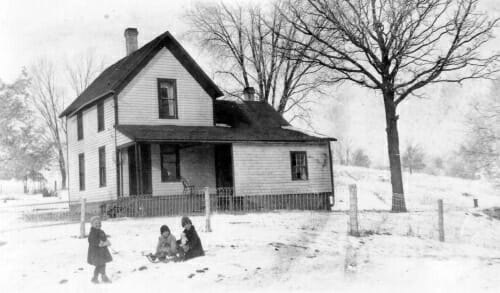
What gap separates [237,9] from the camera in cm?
4247

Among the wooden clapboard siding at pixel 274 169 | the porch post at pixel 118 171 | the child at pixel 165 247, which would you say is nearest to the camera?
the child at pixel 165 247

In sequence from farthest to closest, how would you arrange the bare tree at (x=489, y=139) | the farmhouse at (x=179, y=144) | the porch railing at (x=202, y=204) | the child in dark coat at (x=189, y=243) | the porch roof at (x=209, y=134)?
1. the bare tree at (x=489, y=139)
2. the farmhouse at (x=179, y=144)
3. the porch roof at (x=209, y=134)
4. the porch railing at (x=202, y=204)
5. the child in dark coat at (x=189, y=243)

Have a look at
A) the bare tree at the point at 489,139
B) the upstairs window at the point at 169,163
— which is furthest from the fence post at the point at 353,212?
the bare tree at the point at 489,139

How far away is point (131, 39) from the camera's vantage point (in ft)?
94.7

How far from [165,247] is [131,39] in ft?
62.5

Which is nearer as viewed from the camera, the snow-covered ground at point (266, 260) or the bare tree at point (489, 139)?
the snow-covered ground at point (266, 260)

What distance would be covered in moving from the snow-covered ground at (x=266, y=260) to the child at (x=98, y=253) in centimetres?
27

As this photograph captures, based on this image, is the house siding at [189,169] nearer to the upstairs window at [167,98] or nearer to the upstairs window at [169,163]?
the upstairs window at [169,163]

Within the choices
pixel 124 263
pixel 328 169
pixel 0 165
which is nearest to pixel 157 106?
pixel 328 169

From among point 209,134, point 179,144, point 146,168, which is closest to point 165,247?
point 146,168

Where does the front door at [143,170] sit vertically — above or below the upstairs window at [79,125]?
below

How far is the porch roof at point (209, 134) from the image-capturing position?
2195cm

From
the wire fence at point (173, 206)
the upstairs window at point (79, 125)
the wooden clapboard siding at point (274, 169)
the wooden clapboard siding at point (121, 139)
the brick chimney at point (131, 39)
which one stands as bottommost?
the wire fence at point (173, 206)

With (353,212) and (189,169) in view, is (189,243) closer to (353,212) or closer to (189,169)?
(353,212)
